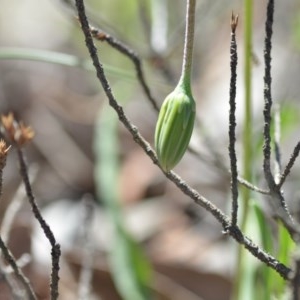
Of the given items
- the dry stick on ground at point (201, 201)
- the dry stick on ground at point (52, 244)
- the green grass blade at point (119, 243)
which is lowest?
the dry stick on ground at point (52, 244)

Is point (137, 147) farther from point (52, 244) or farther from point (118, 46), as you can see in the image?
point (52, 244)

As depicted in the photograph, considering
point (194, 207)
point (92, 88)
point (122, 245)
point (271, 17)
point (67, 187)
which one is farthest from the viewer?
point (92, 88)

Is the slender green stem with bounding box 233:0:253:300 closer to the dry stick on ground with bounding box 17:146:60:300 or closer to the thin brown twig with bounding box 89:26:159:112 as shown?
the thin brown twig with bounding box 89:26:159:112

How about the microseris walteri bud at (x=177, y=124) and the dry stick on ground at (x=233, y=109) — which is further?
the microseris walteri bud at (x=177, y=124)

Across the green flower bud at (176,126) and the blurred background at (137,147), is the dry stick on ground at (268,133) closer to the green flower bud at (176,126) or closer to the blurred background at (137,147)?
the green flower bud at (176,126)

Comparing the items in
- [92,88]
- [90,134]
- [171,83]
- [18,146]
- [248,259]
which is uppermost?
[92,88]

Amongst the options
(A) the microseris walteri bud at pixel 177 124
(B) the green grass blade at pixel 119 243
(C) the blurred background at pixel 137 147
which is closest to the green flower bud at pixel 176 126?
(A) the microseris walteri bud at pixel 177 124

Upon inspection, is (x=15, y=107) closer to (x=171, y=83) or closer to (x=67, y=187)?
(x=67, y=187)

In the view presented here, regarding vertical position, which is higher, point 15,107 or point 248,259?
point 15,107

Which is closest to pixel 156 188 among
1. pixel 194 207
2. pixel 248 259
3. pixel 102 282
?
pixel 194 207
